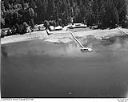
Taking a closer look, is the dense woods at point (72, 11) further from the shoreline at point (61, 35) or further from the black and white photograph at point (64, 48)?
the shoreline at point (61, 35)

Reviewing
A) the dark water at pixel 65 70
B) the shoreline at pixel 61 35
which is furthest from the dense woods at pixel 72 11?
the dark water at pixel 65 70

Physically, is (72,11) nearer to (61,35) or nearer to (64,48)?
(61,35)

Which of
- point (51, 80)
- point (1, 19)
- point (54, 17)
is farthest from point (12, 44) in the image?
point (51, 80)

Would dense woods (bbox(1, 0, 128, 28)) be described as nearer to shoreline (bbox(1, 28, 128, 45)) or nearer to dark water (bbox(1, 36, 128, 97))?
shoreline (bbox(1, 28, 128, 45))

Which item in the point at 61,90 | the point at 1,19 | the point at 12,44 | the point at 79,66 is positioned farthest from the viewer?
the point at 1,19

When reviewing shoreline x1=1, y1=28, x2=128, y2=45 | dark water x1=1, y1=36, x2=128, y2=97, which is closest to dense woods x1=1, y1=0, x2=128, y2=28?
shoreline x1=1, y1=28, x2=128, y2=45

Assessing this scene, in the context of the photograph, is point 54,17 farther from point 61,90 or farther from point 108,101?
point 108,101

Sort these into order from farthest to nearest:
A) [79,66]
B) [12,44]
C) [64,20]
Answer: [64,20] < [12,44] < [79,66]

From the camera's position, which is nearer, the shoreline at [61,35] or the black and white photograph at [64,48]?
the black and white photograph at [64,48]
